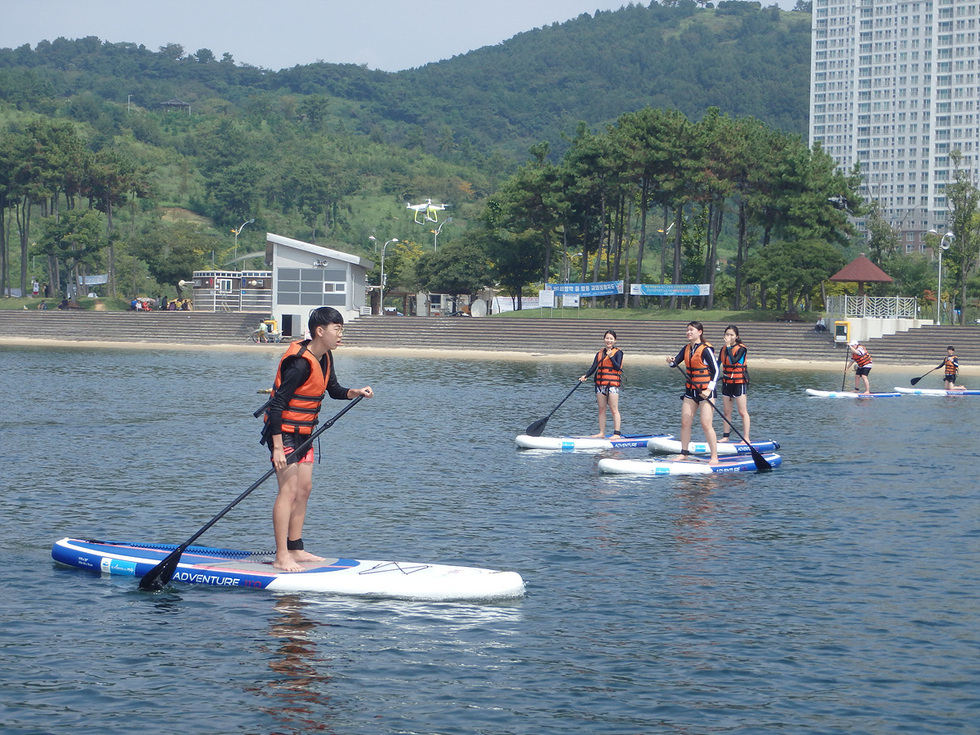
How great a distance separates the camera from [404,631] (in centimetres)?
962

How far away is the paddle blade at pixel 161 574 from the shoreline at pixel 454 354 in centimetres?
4376

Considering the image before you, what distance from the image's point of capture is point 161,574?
1069 cm

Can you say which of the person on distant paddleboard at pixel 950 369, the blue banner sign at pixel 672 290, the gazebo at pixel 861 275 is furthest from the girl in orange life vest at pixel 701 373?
the blue banner sign at pixel 672 290

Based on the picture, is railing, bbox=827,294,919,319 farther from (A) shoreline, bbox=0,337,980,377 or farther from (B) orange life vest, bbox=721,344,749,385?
(B) orange life vest, bbox=721,344,749,385

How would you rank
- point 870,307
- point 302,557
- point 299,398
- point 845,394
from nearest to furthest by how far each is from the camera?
1. point 299,398
2. point 302,557
3. point 845,394
4. point 870,307

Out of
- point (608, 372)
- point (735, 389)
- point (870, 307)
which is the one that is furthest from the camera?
point (870, 307)

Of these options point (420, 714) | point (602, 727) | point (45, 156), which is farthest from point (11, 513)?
point (45, 156)

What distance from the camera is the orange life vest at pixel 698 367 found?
56.0 feet

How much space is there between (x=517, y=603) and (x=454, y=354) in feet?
170

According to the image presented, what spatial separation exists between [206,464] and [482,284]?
68.2m

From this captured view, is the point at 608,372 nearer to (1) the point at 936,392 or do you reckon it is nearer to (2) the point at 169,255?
(1) the point at 936,392

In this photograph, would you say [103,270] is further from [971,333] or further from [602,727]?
[602,727]

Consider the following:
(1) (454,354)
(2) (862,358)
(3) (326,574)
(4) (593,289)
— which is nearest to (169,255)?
(4) (593,289)

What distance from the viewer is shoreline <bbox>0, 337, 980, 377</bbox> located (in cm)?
5225
